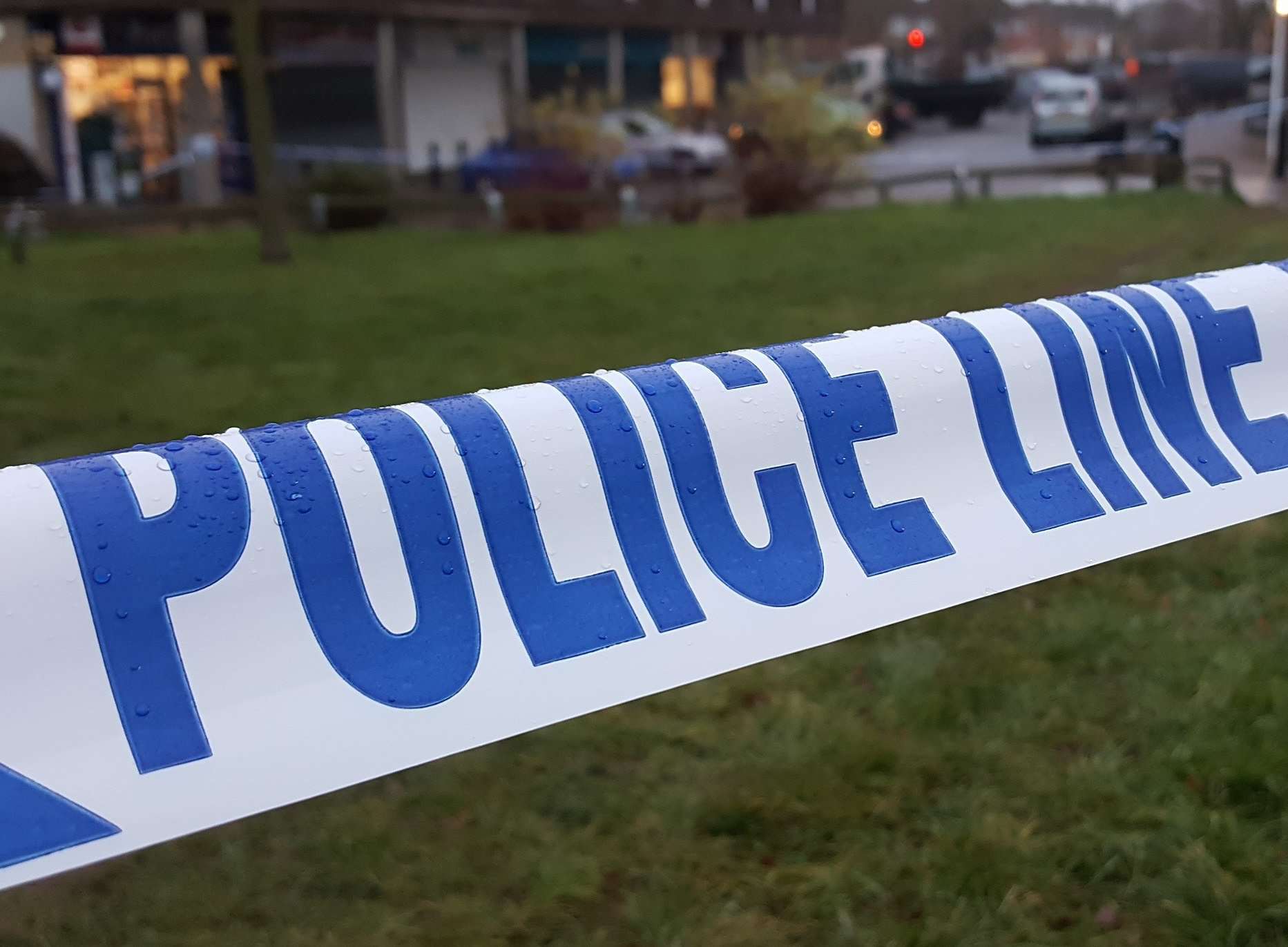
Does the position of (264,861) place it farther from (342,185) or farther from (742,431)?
(342,185)

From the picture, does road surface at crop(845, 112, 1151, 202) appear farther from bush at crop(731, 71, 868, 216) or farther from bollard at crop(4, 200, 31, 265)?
bollard at crop(4, 200, 31, 265)

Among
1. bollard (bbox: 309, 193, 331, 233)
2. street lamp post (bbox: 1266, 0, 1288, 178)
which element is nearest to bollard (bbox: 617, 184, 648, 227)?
bollard (bbox: 309, 193, 331, 233)

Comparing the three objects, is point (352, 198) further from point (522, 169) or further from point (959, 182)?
Answer: point (959, 182)

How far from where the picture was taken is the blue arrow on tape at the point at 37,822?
180 cm

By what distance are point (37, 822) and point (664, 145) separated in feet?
85.0

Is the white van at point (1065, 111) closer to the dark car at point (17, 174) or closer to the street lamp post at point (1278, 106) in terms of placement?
the street lamp post at point (1278, 106)

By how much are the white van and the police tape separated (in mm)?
29890

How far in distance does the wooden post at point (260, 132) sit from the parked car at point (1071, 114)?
22.4 metres

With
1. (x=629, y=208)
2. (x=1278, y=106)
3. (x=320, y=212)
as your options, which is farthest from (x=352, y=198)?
(x=1278, y=106)

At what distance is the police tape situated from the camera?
1960 mm


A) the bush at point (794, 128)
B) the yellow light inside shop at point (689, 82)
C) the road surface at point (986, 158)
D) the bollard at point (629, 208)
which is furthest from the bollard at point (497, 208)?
the yellow light inside shop at point (689, 82)

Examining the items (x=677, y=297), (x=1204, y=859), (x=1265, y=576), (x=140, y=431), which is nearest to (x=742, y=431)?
(x=1204, y=859)

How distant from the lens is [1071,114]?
30.9 metres

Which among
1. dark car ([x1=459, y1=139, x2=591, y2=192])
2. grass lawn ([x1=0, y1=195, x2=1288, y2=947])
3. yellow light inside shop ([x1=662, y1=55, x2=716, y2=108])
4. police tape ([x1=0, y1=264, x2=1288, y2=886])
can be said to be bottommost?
grass lawn ([x1=0, y1=195, x2=1288, y2=947])
